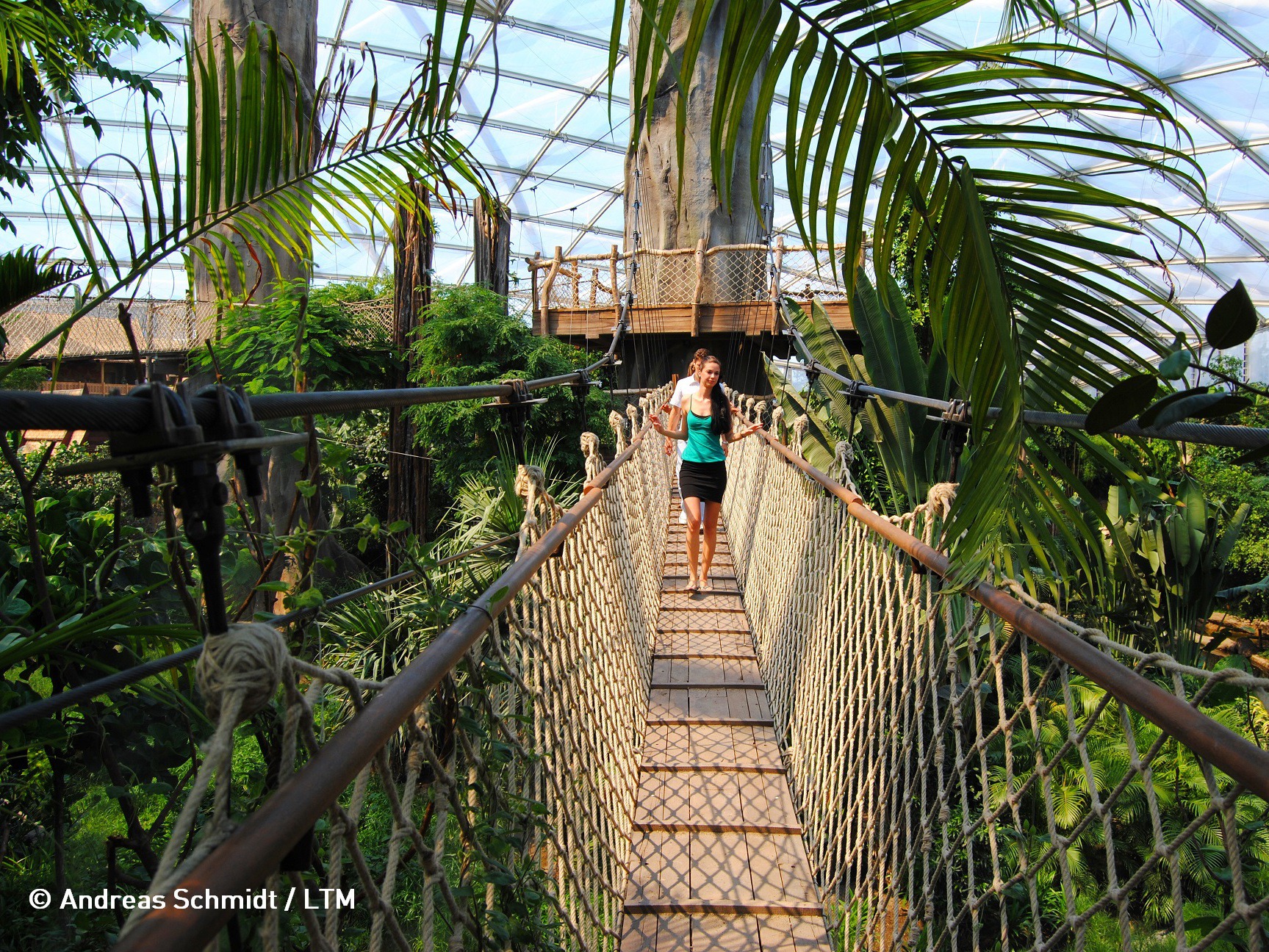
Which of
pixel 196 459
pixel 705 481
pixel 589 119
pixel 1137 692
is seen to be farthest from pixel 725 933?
pixel 589 119

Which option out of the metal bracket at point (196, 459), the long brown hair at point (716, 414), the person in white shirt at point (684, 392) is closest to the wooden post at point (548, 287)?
the person in white shirt at point (684, 392)

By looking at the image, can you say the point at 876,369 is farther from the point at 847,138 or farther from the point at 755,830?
the point at 847,138

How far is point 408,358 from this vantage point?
22.5 ft

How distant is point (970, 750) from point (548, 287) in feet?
29.7

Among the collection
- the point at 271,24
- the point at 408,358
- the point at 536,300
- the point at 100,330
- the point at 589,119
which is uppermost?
the point at 589,119

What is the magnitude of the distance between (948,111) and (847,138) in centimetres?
13

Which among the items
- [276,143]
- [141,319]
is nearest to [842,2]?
[276,143]

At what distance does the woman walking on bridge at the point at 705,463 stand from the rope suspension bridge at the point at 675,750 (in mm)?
197

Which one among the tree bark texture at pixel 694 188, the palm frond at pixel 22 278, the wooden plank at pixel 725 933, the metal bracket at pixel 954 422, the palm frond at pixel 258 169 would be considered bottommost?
the wooden plank at pixel 725 933

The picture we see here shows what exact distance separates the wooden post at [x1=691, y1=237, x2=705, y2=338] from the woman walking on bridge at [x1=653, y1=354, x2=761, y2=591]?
17.9ft

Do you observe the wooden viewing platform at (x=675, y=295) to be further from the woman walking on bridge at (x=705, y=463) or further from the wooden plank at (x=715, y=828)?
the wooden plank at (x=715, y=828)

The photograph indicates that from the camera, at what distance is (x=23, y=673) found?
140 centimetres

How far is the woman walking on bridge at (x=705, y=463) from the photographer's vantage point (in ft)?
12.9

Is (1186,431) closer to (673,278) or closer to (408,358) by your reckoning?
(408,358)
